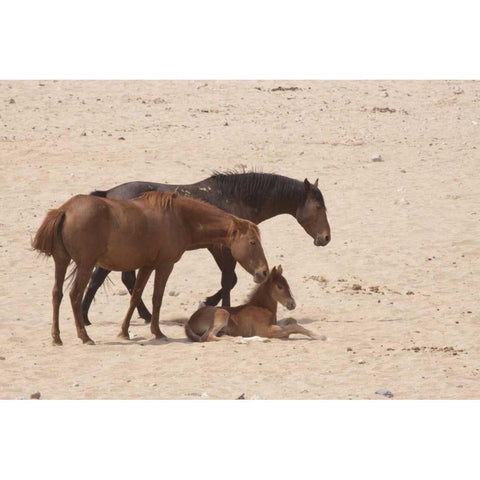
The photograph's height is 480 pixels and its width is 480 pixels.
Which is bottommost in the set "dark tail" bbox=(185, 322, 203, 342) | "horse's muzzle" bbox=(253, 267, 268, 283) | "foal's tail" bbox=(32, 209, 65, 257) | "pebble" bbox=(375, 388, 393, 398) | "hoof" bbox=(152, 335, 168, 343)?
"hoof" bbox=(152, 335, 168, 343)

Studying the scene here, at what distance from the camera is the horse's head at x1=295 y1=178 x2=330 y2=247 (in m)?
13.5

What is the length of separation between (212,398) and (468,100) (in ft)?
59.1

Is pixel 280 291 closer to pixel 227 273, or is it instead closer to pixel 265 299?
pixel 265 299

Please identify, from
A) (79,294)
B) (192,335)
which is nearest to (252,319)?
(192,335)

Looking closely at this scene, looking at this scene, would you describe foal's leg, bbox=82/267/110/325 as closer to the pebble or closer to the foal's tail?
the foal's tail

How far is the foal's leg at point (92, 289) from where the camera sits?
42.3 ft

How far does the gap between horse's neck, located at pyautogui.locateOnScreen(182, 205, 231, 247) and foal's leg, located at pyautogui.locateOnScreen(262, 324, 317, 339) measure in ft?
3.37

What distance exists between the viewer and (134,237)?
1155cm

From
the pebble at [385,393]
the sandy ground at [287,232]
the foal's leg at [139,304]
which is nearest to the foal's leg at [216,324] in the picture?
the sandy ground at [287,232]

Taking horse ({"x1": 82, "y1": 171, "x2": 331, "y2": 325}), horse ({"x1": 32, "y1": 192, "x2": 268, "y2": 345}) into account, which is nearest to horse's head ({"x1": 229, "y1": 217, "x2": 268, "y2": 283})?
horse ({"x1": 32, "y1": 192, "x2": 268, "y2": 345})

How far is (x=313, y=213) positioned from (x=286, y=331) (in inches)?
93.5

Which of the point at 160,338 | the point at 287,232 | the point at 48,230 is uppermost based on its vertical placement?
the point at 48,230

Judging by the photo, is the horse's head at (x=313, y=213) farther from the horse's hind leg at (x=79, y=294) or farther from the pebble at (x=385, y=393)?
the pebble at (x=385, y=393)

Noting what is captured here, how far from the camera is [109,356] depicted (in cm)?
1093
